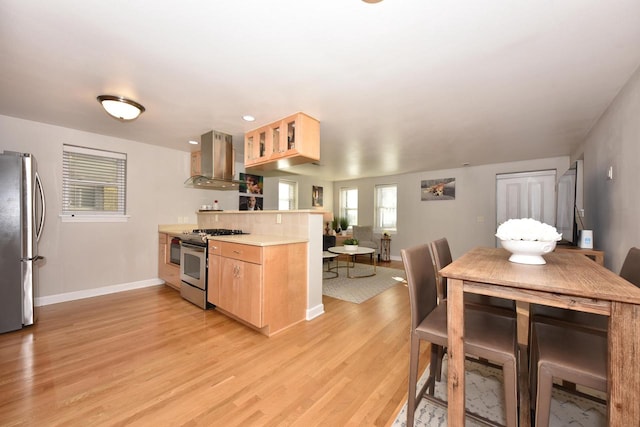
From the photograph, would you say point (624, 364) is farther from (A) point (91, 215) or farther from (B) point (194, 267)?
(A) point (91, 215)

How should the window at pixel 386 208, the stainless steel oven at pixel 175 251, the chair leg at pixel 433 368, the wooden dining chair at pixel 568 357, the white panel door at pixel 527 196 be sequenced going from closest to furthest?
1. the wooden dining chair at pixel 568 357
2. the chair leg at pixel 433 368
3. the stainless steel oven at pixel 175 251
4. the white panel door at pixel 527 196
5. the window at pixel 386 208

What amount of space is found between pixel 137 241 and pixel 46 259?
947mm

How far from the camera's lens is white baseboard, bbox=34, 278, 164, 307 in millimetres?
3156

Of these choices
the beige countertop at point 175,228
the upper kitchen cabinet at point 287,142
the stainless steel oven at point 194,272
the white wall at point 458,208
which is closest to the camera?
the upper kitchen cabinet at point 287,142

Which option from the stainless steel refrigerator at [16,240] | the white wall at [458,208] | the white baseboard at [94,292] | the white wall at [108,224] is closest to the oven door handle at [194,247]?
the white wall at [108,224]

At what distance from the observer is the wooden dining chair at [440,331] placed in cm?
106

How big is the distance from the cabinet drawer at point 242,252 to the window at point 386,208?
4.97 meters

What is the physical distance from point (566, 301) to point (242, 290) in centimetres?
232

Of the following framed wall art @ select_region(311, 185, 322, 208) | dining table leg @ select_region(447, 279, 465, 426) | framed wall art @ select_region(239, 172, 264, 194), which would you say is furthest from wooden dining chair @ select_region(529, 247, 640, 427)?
framed wall art @ select_region(311, 185, 322, 208)

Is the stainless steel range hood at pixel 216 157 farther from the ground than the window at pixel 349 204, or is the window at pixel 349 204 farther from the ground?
the stainless steel range hood at pixel 216 157

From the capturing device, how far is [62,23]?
1.47 meters

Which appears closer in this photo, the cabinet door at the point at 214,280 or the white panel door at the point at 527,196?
the cabinet door at the point at 214,280

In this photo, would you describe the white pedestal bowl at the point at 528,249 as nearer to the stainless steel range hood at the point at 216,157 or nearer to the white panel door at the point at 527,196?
the stainless steel range hood at the point at 216,157

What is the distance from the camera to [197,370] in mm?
1879
